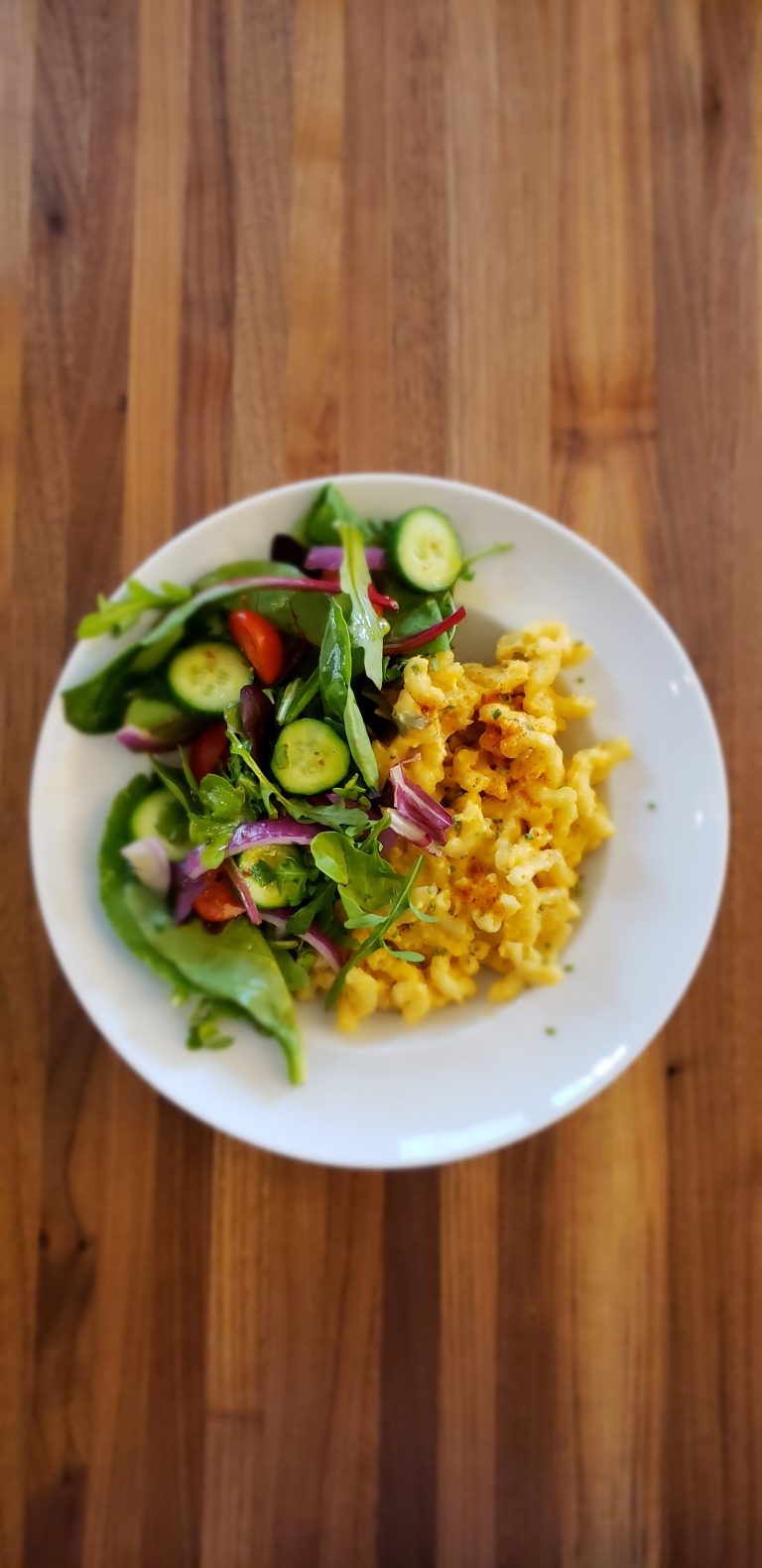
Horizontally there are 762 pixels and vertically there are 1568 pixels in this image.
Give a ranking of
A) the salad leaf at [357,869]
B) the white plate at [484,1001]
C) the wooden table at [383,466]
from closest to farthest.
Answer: the salad leaf at [357,869] < the white plate at [484,1001] < the wooden table at [383,466]

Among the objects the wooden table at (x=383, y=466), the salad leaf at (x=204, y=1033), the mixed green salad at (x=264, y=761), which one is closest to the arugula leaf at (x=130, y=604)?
the mixed green salad at (x=264, y=761)

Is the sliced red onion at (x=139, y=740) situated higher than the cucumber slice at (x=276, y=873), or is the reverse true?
the sliced red onion at (x=139, y=740)

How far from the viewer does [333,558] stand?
1.18 metres

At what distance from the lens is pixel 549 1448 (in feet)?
4.49

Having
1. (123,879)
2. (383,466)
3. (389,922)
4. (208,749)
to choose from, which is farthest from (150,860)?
(383,466)

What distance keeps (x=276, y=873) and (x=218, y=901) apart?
150 millimetres

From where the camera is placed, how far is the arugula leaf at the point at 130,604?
1174mm

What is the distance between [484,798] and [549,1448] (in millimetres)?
983

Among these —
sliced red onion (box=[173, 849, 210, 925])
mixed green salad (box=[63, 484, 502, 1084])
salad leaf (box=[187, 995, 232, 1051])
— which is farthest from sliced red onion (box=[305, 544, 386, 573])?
salad leaf (box=[187, 995, 232, 1051])

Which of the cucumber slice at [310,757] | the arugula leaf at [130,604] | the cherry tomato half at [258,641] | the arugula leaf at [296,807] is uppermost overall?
the arugula leaf at [130,604]

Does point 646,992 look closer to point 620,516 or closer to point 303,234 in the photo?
point 620,516

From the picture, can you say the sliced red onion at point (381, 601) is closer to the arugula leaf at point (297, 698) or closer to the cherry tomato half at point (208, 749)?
the arugula leaf at point (297, 698)

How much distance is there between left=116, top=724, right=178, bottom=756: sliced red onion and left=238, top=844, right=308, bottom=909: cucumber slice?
23 centimetres

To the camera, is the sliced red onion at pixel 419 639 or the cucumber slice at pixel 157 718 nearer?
the sliced red onion at pixel 419 639
